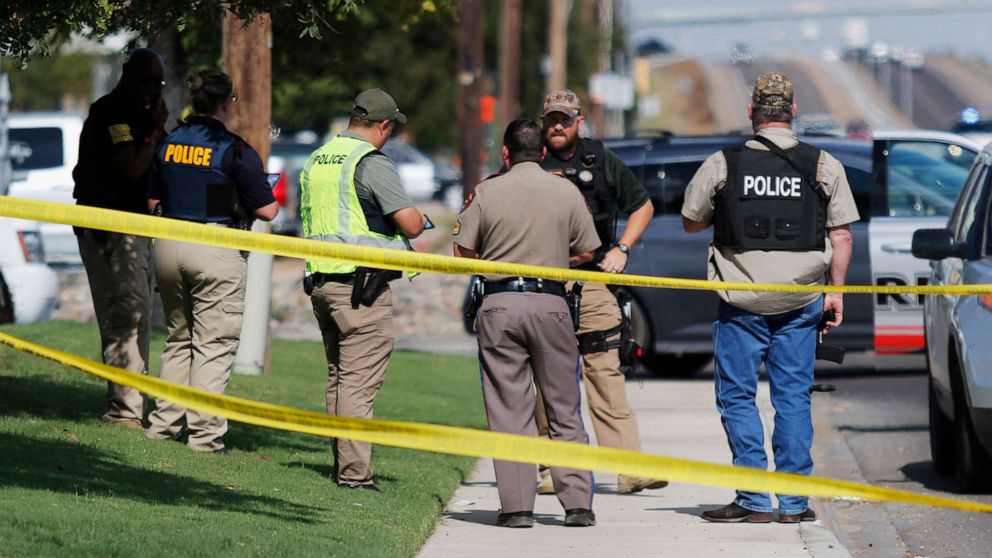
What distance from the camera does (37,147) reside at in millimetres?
19953

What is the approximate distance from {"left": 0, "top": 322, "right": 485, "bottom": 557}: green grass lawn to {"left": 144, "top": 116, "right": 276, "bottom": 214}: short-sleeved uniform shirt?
3.92ft

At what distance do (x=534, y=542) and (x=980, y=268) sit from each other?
A: 2806mm

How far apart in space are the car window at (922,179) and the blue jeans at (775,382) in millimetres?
5762

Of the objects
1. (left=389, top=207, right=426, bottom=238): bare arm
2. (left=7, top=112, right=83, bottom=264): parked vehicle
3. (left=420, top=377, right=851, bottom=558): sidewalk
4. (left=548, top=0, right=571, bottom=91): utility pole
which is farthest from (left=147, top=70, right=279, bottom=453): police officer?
(left=548, top=0, right=571, bottom=91): utility pole

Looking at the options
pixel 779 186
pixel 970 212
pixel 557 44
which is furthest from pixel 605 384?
pixel 557 44

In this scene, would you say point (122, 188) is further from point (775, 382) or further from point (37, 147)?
point (37, 147)

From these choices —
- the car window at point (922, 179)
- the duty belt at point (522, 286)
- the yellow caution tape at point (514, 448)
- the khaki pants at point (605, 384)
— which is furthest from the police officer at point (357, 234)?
the car window at point (922, 179)

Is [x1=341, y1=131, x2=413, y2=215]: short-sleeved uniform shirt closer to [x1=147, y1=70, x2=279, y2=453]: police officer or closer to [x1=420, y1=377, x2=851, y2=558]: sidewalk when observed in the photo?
[x1=147, y1=70, x2=279, y2=453]: police officer

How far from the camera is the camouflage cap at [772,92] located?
7262 millimetres

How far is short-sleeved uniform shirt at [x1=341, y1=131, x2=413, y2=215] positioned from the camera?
7234 mm

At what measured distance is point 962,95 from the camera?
104125 millimetres

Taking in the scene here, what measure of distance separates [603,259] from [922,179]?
569 centimetres

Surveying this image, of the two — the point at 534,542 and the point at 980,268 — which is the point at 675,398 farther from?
the point at 534,542

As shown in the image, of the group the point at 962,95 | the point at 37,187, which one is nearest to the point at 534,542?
the point at 37,187
